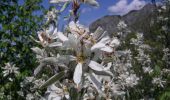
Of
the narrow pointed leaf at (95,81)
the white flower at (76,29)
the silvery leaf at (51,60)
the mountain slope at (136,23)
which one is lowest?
the mountain slope at (136,23)

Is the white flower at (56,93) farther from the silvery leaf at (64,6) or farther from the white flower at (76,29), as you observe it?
the silvery leaf at (64,6)

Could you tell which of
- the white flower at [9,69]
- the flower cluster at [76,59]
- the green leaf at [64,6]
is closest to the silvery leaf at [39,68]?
the flower cluster at [76,59]

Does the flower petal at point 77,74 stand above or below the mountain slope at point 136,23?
above

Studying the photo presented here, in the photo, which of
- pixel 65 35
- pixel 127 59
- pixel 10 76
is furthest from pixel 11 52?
pixel 65 35

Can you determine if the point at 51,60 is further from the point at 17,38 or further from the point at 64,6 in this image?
the point at 17,38

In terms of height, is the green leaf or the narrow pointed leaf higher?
the green leaf

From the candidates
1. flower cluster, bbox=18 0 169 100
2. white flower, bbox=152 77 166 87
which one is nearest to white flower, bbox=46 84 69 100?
flower cluster, bbox=18 0 169 100

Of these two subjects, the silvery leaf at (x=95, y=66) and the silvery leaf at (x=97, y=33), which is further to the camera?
the silvery leaf at (x=97, y=33)

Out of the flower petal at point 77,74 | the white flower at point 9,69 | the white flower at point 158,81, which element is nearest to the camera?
the flower petal at point 77,74

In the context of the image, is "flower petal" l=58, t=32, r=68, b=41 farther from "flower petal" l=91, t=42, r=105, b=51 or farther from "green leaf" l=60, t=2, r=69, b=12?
"green leaf" l=60, t=2, r=69, b=12

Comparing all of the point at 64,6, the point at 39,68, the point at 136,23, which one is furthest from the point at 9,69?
the point at 136,23

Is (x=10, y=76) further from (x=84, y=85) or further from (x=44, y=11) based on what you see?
(x=84, y=85)

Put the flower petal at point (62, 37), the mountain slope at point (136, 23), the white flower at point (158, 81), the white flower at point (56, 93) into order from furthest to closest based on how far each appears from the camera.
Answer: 1. the mountain slope at point (136, 23)
2. the white flower at point (158, 81)
3. the white flower at point (56, 93)
4. the flower petal at point (62, 37)
